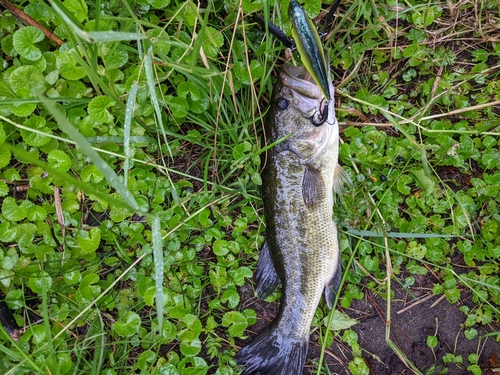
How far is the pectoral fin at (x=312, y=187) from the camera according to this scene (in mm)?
2494

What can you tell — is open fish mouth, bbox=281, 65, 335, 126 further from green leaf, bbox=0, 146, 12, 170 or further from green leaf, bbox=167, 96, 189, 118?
green leaf, bbox=0, 146, 12, 170

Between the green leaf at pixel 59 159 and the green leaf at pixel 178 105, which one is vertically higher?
the green leaf at pixel 178 105

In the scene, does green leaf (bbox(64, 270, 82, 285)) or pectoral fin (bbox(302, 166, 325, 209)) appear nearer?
pectoral fin (bbox(302, 166, 325, 209))

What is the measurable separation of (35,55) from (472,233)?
3.10m

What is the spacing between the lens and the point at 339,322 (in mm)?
2691

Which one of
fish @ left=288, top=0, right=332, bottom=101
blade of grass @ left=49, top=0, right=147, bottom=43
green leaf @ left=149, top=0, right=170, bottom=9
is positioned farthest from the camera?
green leaf @ left=149, top=0, right=170, bottom=9

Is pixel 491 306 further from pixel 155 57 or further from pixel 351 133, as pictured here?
pixel 155 57

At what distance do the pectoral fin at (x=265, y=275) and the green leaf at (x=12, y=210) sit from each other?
1617 millimetres

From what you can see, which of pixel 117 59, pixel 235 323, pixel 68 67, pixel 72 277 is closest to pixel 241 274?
pixel 235 323

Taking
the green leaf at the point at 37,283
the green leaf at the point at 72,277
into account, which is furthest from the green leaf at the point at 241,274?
the green leaf at the point at 37,283

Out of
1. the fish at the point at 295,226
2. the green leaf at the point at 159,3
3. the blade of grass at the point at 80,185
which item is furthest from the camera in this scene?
the green leaf at the point at 159,3

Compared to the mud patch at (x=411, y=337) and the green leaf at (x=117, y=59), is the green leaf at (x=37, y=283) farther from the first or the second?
the mud patch at (x=411, y=337)

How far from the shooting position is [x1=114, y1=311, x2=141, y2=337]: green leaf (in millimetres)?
2586

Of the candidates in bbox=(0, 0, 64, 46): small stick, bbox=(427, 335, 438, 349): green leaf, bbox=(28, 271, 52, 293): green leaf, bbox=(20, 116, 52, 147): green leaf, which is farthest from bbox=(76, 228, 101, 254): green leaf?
bbox=(427, 335, 438, 349): green leaf
